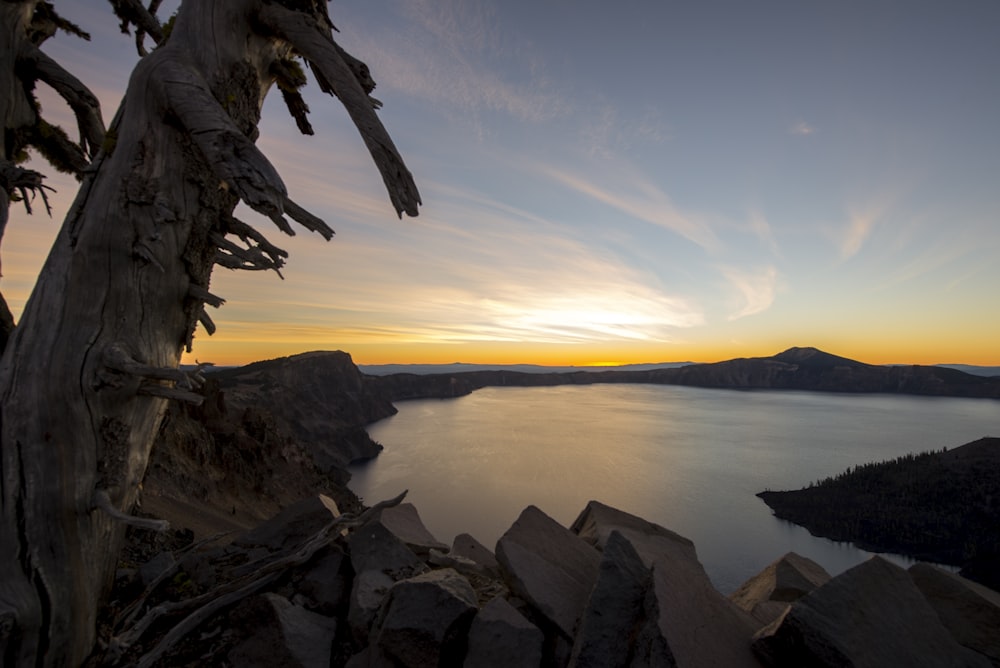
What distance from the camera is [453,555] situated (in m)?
5.03

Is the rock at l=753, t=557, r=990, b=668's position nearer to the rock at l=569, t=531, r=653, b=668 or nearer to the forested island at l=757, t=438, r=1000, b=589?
the rock at l=569, t=531, r=653, b=668

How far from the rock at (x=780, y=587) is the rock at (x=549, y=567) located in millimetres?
1756

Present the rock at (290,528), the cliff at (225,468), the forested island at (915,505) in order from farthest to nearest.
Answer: the forested island at (915,505) → the cliff at (225,468) → the rock at (290,528)

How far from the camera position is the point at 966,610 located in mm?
4020

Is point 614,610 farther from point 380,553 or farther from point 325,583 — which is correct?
point 325,583

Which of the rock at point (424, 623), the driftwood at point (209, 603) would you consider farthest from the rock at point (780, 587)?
the driftwood at point (209, 603)

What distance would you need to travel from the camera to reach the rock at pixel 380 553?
14.2 feet

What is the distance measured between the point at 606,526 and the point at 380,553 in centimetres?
301

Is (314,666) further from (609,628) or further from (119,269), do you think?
(119,269)

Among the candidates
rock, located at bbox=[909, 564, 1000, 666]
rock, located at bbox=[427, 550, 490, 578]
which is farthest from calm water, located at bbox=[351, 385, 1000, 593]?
rock, located at bbox=[427, 550, 490, 578]

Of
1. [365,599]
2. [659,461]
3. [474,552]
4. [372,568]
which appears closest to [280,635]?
[365,599]

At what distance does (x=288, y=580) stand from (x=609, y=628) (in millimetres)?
3042

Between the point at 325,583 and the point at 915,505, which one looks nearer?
the point at 325,583

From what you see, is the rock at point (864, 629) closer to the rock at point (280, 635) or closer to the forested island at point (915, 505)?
the rock at point (280, 635)
